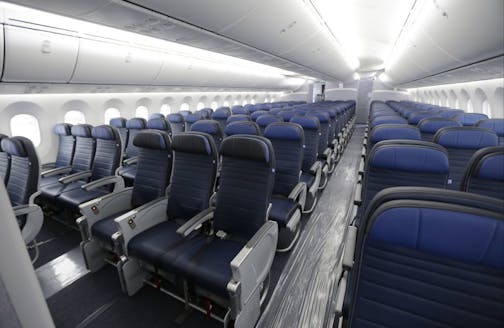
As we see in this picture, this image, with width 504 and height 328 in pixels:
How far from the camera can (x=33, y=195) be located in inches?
118

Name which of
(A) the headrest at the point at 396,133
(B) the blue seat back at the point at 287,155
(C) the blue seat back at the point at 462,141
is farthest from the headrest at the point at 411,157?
(B) the blue seat back at the point at 287,155

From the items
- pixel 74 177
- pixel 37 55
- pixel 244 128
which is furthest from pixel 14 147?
pixel 244 128

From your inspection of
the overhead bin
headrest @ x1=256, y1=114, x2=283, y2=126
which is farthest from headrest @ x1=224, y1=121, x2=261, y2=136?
the overhead bin

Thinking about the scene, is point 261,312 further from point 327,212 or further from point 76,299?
point 327,212

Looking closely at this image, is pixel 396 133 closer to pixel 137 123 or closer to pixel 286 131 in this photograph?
pixel 286 131

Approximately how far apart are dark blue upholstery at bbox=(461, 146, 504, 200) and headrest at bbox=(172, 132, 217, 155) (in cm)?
239

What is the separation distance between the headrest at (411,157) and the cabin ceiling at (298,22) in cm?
156

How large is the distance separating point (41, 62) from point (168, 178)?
9.79ft

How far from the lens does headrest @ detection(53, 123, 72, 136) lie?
16.3 feet

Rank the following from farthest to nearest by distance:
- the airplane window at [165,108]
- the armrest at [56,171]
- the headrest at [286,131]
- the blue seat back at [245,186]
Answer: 1. the airplane window at [165,108]
2. the armrest at [56,171]
3. the headrest at [286,131]
4. the blue seat back at [245,186]

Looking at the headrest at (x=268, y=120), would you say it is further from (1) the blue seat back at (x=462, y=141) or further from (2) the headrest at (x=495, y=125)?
(2) the headrest at (x=495, y=125)

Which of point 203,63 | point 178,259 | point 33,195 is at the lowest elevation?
point 178,259

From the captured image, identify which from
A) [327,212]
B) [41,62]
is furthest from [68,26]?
[327,212]

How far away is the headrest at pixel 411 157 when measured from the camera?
7.19ft
